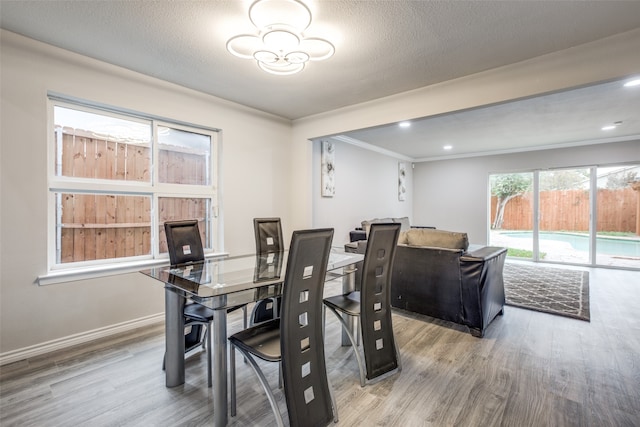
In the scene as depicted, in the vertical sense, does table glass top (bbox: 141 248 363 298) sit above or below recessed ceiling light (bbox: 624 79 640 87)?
below

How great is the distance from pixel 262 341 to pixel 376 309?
0.86 meters

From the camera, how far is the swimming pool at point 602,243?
5555mm

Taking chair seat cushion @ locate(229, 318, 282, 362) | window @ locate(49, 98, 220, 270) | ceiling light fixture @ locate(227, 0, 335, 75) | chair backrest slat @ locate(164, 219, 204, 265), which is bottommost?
chair seat cushion @ locate(229, 318, 282, 362)

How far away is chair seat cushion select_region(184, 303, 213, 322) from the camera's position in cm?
197

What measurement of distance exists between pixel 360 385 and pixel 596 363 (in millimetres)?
1891

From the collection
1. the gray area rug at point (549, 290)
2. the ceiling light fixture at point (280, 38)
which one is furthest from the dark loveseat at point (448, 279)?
the ceiling light fixture at point (280, 38)

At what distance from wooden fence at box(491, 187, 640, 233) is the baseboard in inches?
286

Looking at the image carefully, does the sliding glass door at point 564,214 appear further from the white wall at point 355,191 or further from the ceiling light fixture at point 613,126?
the white wall at point 355,191

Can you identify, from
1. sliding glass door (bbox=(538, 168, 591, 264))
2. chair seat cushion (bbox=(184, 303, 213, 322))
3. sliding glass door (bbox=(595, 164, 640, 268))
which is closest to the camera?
chair seat cushion (bbox=(184, 303, 213, 322))

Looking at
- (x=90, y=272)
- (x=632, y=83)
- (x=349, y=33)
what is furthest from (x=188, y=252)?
(x=632, y=83)

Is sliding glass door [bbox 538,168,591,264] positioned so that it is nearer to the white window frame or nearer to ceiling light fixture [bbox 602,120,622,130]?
ceiling light fixture [bbox 602,120,622,130]

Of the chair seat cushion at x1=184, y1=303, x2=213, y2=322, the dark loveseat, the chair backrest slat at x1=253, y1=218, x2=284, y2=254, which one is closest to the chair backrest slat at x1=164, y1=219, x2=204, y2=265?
the chair seat cushion at x1=184, y1=303, x2=213, y2=322

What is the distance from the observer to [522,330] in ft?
9.45

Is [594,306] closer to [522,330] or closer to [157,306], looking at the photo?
[522,330]
